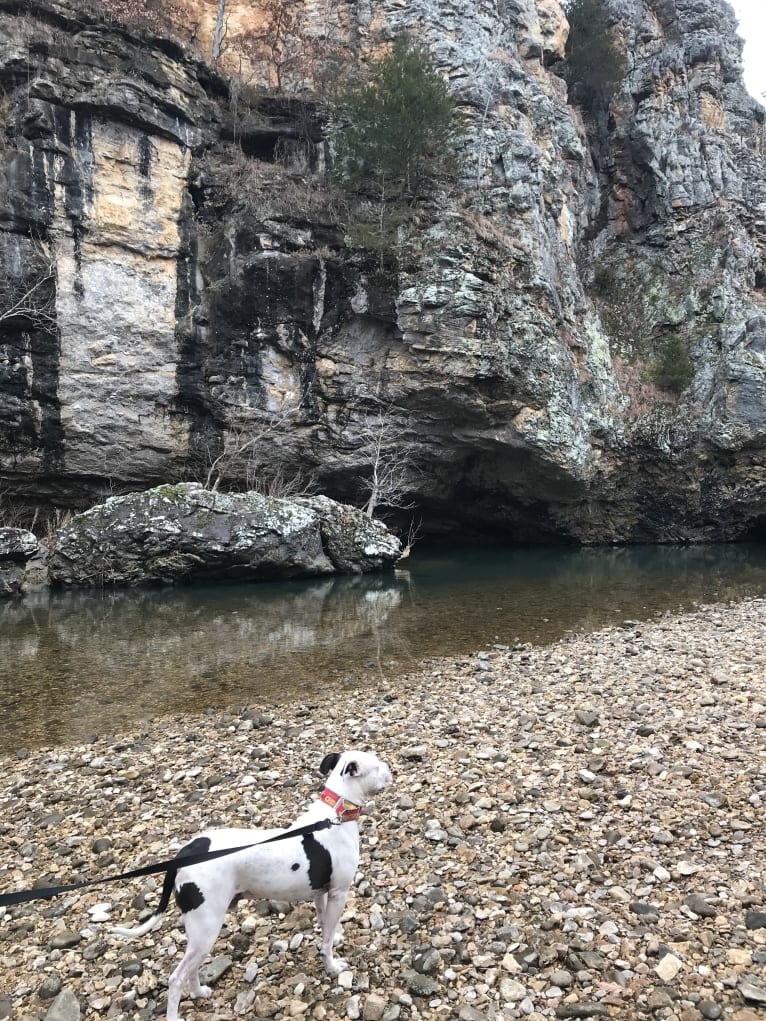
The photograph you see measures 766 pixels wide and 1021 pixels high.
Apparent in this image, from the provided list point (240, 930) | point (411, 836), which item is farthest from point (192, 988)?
point (411, 836)

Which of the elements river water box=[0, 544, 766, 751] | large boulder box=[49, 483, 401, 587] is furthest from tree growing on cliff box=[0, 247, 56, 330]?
river water box=[0, 544, 766, 751]

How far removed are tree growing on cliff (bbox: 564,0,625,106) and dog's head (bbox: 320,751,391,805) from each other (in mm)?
45185

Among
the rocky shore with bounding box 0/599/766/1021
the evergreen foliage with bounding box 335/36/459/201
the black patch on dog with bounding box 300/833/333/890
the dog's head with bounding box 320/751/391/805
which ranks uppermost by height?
the evergreen foliage with bounding box 335/36/459/201

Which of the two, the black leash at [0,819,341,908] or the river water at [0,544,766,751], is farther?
the river water at [0,544,766,751]

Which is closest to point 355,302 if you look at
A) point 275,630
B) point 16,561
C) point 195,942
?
point 16,561

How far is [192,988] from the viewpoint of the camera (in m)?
2.86

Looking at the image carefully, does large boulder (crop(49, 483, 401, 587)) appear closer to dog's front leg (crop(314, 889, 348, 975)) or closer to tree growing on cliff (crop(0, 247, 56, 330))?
tree growing on cliff (crop(0, 247, 56, 330))

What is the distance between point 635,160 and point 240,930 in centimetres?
4331

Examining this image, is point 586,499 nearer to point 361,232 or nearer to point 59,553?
point 361,232

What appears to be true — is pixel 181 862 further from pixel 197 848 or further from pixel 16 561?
pixel 16 561

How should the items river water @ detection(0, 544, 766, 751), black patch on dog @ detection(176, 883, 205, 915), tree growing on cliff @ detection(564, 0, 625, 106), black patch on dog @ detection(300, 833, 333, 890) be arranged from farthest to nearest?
1. tree growing on cliff @ detection(564, 0, 625, 106)
2. river water @ detection(0, 544, 766, 751)
3. black patch on dog @ detection(300, 833, 333, 890)
4. black patch on dog @ detection(176, 883, 205, 915)

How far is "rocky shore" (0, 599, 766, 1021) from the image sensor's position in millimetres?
2834

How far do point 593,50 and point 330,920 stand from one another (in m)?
46.3

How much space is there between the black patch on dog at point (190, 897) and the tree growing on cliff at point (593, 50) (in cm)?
4591
